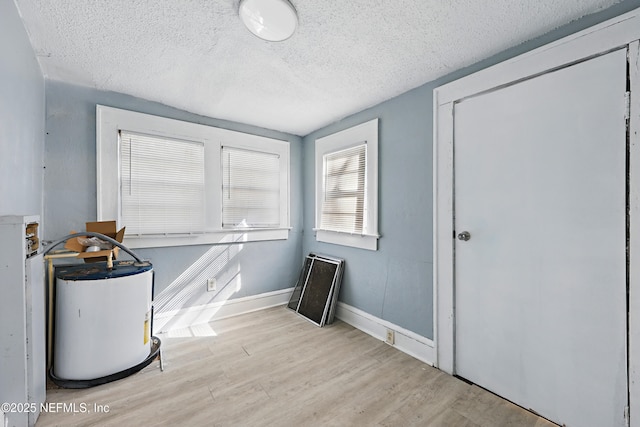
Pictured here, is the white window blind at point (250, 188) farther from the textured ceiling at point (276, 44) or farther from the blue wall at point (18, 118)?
the blue wall at point (18, 118)

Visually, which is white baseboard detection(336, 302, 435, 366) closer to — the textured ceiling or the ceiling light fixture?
the textured ceiling

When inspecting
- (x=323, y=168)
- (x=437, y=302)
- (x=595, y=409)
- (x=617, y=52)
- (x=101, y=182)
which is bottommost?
(x=595, y=409)

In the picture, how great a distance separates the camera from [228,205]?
3059 millimetres

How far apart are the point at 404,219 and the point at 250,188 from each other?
72.7 inches

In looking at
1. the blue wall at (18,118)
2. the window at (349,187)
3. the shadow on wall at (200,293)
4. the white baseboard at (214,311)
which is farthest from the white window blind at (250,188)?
the blue wall at (18,118)

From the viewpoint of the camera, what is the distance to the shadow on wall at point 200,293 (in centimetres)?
266

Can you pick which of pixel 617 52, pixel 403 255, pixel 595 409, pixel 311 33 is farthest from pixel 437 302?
pixel 311 33

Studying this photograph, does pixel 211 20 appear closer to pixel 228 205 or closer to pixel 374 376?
pixel 228 205

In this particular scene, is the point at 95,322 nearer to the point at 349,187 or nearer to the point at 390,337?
the point at 390,337

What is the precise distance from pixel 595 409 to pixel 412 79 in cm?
237

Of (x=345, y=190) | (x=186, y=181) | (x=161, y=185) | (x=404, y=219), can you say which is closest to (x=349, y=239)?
(x=345, y=190)

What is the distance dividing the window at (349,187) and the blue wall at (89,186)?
0.85 m

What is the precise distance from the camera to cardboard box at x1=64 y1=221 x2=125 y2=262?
199 cm

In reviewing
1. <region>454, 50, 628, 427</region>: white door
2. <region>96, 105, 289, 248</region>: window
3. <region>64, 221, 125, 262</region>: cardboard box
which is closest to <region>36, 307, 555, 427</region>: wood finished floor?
<region>454, 50, 628, 427</region>: white door
